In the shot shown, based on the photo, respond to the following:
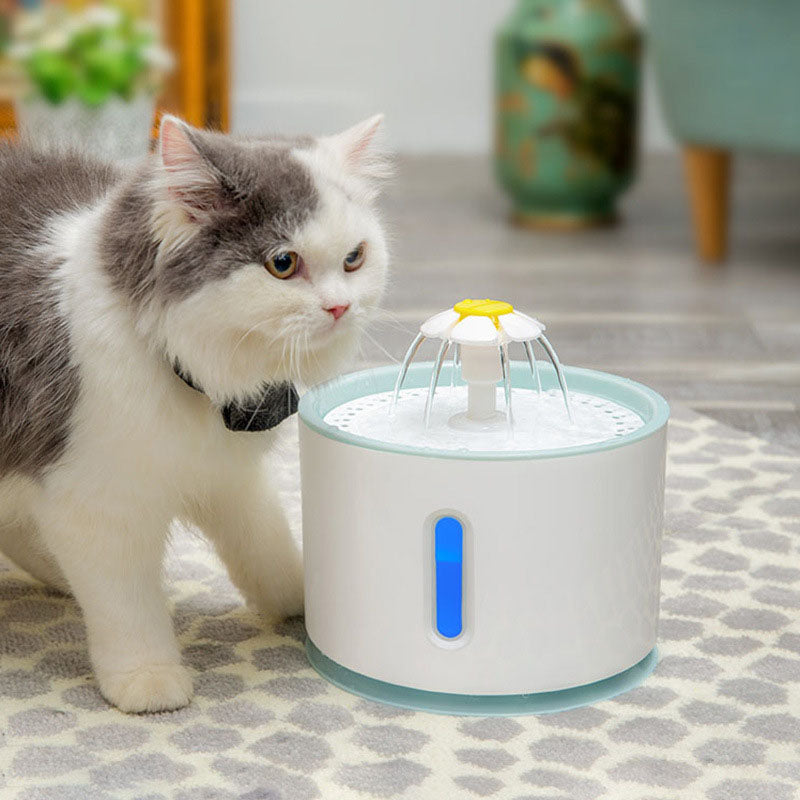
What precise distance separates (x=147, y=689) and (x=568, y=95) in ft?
7.86

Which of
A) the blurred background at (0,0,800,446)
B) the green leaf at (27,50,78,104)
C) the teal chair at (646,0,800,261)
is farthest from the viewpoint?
the green leaf at (27,50,78,104)

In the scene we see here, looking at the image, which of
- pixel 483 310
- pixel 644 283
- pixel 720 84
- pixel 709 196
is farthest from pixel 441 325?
pixel 709 196

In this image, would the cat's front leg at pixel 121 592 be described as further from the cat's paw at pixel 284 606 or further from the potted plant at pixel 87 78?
the potted plant at pixel 87 78

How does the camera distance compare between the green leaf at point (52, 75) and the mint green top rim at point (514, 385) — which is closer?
the mint green top rim at point (514, 385)

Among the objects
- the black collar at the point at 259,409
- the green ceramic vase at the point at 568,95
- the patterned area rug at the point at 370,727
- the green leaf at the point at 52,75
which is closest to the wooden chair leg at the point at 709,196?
the green ceramic vase at the point at 568,95

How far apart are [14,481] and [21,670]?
197 mm

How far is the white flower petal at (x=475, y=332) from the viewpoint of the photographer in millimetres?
1143

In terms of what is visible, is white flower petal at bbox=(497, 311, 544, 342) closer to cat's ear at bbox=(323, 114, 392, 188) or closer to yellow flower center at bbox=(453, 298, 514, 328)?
yellow flower center at bbox=(453, 298, 514, 328)

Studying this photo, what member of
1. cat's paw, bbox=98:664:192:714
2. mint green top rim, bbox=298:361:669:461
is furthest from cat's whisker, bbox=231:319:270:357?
cat's paw, bbox=98:664:192:714

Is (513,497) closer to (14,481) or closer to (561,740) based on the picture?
(561,740)

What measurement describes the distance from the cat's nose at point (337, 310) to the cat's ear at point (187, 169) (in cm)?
12

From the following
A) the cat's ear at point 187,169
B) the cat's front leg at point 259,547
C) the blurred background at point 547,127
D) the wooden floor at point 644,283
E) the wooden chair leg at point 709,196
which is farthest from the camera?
the wooden chair leg at point 709,196

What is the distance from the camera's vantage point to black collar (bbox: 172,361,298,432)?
1154mm

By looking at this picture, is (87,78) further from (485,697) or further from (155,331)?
(485,697)
